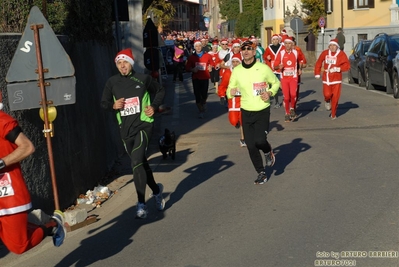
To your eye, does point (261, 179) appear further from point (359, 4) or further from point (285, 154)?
point (359, 4)

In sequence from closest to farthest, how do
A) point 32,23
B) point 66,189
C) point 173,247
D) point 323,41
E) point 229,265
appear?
1. point 229,265
2. point 173,247
3. point 32,23
4. point 66,189
5. point 323,41

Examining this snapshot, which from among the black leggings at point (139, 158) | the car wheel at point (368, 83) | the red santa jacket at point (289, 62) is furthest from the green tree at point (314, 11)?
the black leggings at point (139, 158)

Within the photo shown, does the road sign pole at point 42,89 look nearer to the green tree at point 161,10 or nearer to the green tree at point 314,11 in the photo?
the green tree at point 161,10

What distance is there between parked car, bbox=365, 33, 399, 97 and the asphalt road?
7768mm

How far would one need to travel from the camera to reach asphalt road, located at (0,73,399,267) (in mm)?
7215

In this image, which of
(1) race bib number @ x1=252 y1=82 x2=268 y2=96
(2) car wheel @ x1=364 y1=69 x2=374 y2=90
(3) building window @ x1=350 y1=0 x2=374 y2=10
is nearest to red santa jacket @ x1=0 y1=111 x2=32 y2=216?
(1) race bib number @ x1=252 y1=82 x2=268 y2=96

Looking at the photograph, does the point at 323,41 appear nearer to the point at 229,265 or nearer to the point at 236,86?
the point at 236,86

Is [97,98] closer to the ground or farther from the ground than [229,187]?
farther from the ground

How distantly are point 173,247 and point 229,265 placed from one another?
3.05 feet

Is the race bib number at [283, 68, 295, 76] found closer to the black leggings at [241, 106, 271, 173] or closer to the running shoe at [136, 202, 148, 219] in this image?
the black leggings at [241, 106, 271, 173]

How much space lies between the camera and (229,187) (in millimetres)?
10656

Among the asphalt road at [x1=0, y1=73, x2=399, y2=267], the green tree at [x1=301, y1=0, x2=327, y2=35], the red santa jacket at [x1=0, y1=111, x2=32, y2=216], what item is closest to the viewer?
the red santa jacket at [x1=0, y1=111, x2=32, y2=216]

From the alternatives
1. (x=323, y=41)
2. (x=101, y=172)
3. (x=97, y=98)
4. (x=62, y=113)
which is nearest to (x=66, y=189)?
(x=62, y=113)

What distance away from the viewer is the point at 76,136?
10531mm
